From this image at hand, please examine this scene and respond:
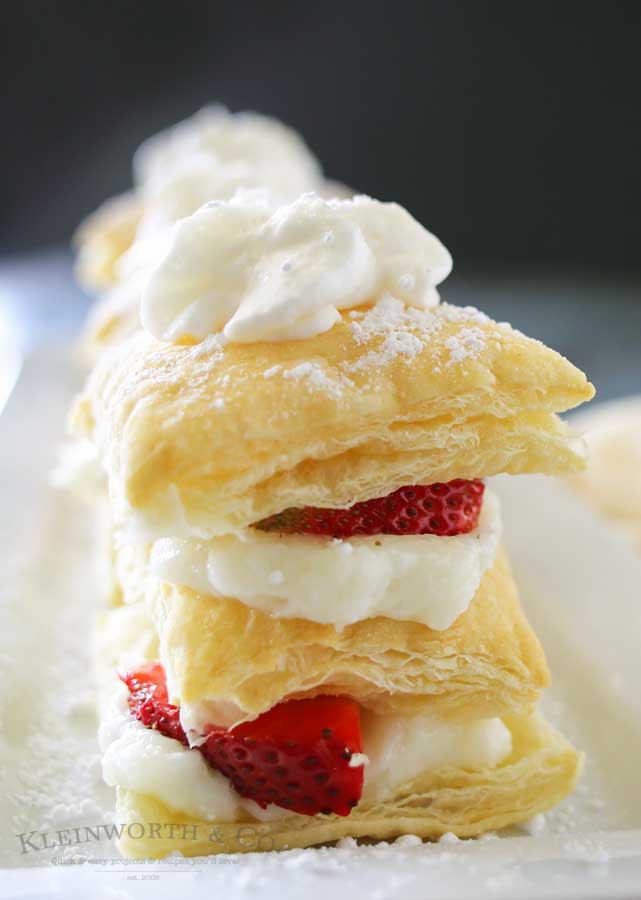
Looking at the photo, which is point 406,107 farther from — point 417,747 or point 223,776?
point 223,776

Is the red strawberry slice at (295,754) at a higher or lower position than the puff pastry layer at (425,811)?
higher

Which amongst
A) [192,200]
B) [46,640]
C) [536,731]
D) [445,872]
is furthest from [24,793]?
[192,200]

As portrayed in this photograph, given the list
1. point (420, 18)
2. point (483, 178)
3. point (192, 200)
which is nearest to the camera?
point (192, 200)

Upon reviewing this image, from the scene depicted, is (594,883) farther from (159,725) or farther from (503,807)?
(159,725)

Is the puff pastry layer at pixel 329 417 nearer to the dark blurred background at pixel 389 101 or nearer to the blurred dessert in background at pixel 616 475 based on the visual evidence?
the blurred dessert in background at pixel 616 475

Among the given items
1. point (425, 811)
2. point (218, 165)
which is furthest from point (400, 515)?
point (218, 165)

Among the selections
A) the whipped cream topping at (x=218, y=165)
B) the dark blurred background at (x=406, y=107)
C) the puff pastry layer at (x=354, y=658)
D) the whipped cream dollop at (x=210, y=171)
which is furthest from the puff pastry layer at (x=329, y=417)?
the dark blurred background at (x=406, y=107)

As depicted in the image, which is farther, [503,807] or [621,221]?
[621,221]
